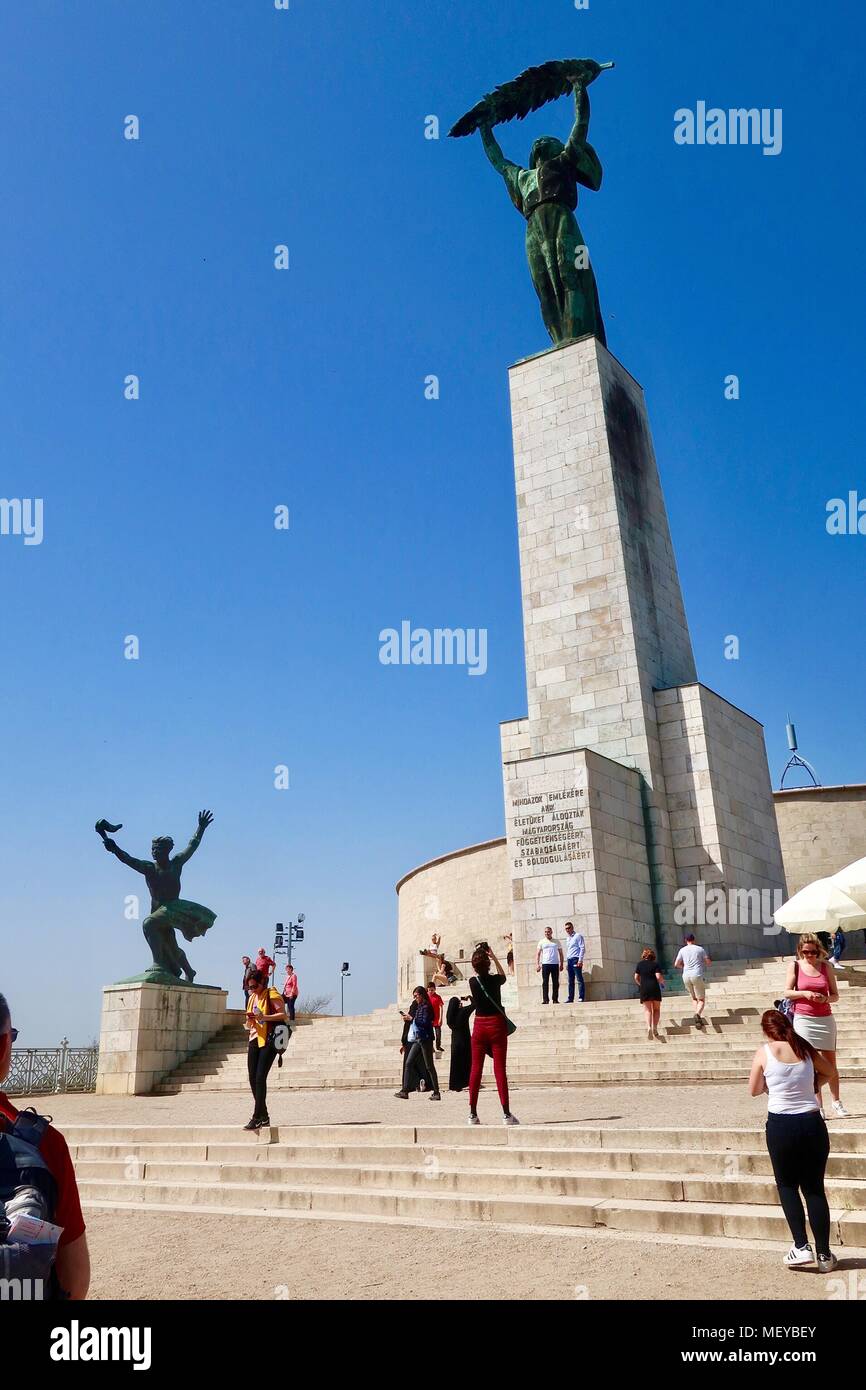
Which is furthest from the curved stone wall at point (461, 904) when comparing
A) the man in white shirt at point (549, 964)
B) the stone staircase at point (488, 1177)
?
the stone staircase at point (488, 1177)

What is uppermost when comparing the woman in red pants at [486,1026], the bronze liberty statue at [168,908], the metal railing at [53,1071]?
the bronze liberty statue at [168,908]

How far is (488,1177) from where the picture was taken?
755cm

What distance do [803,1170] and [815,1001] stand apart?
2.57m

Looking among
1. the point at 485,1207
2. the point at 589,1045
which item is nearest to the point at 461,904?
the point at 589,1045

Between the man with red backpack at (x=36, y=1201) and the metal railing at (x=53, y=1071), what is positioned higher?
the man with red backpack at (x=36, y=1201)

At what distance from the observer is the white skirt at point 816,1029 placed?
25.1 feet

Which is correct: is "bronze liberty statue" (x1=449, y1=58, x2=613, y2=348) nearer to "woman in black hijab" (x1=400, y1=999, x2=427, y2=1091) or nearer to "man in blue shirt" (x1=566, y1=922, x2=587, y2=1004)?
"man in blue shirt" (x1=566, y1=922, x2=587, y2=1004)

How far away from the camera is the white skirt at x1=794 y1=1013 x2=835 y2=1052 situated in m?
7.66

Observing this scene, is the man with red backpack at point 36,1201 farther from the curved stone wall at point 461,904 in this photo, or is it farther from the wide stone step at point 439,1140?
the curved stone wall at point 461,904

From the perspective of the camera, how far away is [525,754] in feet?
83.9

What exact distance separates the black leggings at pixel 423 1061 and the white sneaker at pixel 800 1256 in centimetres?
747

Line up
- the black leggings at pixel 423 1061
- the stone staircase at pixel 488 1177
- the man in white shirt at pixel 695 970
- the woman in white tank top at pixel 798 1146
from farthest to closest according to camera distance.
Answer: the man in white shirt at pixel 695 970
the black leggings at pixel 423 1061
the stone staircase at pixel 488 1177
the woman in white tank top at pixel 798 1146

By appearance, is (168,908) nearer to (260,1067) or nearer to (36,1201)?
(260,1067)
